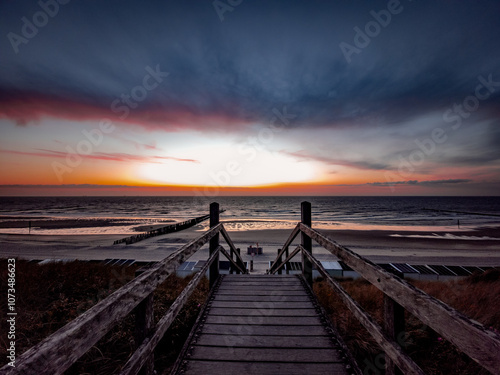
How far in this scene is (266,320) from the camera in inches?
130

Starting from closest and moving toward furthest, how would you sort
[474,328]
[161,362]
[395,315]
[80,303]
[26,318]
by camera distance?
[474,328] < [395,315] < [161,362] < [26,318] < [80,303]

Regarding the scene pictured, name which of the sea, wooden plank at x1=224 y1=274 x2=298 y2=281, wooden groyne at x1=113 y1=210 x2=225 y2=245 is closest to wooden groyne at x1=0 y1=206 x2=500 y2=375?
wooden plank at x1=224 y1=274 x2=298 y2=281

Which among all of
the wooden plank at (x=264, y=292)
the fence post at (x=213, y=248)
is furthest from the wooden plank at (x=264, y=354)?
the fence post at (x=213, y=248)

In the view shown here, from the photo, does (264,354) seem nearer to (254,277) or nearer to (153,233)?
(254,277)

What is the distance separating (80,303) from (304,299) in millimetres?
4146

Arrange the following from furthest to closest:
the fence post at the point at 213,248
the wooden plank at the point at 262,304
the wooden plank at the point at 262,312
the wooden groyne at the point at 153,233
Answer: the wooden groyne at the point at 153,233, the fence post at the point at 213,248, the wooden plank at the point at 262,304, the wooden plank at the point at 262,312

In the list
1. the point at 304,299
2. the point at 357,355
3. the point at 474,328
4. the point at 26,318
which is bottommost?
the point at 357,355

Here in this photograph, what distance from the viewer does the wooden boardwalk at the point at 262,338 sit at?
2.43 meters

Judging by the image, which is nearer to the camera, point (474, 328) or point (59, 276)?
point (474, 328)

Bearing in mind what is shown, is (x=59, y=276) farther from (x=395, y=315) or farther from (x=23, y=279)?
(x=395, y=315)

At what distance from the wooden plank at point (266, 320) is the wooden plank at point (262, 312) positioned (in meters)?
0.08

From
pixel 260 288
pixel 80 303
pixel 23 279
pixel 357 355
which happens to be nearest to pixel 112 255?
pixel 23 279

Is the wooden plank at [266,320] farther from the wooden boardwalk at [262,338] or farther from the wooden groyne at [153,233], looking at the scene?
the wooden groyne at [153,233]

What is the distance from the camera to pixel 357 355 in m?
3.40
